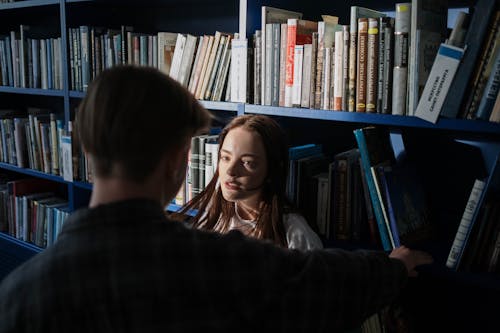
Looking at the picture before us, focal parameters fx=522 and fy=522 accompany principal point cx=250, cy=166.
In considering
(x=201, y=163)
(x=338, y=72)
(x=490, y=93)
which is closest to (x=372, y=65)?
(x=338, y=72)

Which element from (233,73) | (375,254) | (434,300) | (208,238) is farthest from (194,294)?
(434,300)

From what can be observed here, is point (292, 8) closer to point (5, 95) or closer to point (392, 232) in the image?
point (392, 232)

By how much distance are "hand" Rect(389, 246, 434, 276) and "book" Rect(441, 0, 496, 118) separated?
0.39 metres

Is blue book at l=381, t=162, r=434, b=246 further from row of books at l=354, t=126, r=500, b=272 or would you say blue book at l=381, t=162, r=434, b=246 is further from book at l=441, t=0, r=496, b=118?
book at l=441, t=0, r=496, b=118

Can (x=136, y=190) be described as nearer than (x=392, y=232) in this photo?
Yes

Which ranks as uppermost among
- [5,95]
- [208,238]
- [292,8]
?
[292,8]

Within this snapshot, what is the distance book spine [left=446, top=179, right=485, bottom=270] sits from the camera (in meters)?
1.34

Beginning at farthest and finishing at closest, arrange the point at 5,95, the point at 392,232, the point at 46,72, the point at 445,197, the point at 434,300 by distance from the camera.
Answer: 1. the point at 5,95
2. the point at 46,72
3. the point at 434,300
4. the point at 445,197
5. the point at 392,232

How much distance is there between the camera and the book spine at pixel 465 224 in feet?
4.41

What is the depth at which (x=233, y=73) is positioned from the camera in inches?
68.7

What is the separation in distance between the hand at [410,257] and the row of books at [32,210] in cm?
177

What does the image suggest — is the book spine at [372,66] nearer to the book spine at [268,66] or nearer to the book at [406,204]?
the book at [406,204]

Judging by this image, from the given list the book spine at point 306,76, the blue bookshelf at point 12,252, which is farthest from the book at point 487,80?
the blue bookshelf at point 12,252

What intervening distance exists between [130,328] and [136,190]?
8.3 inches
